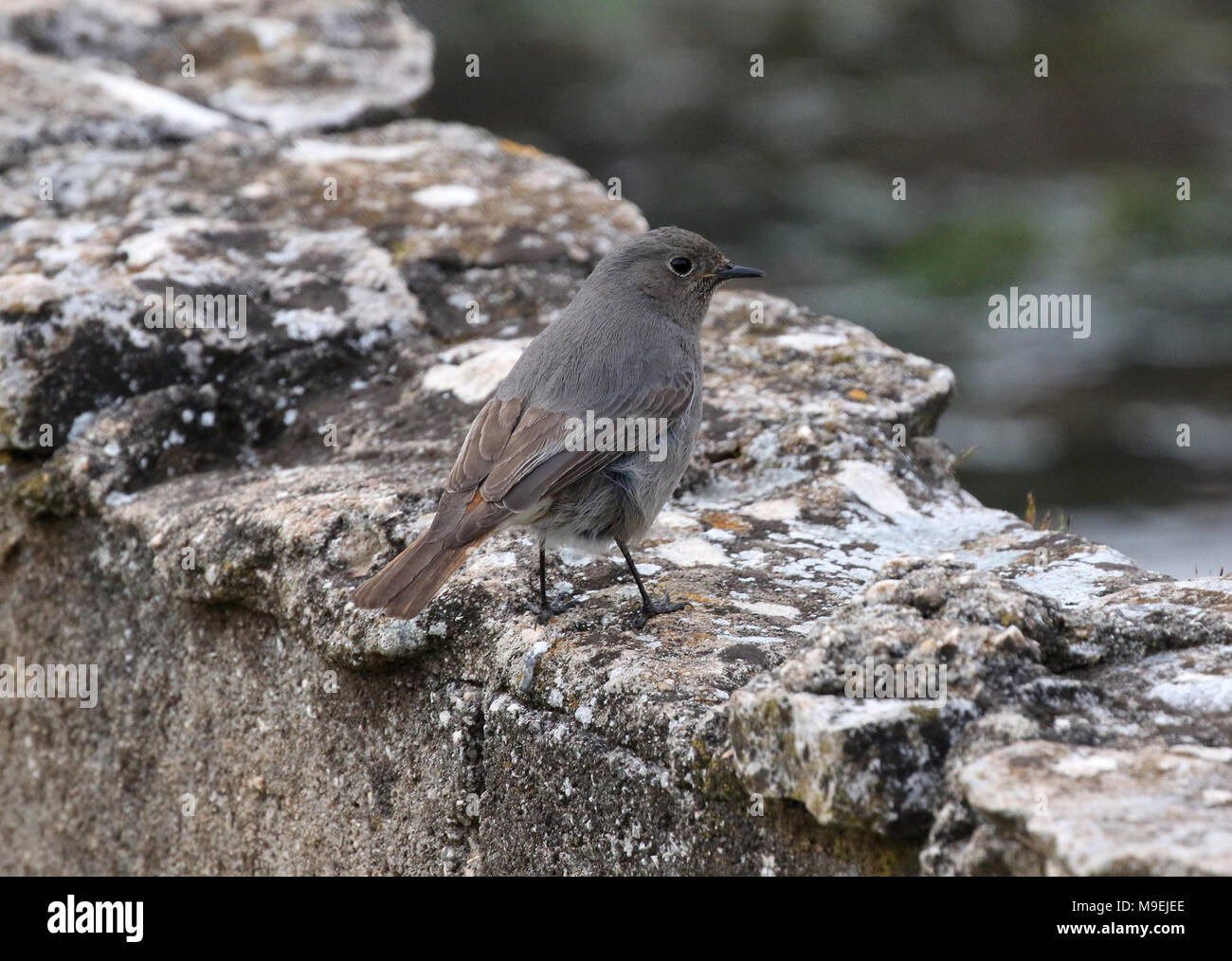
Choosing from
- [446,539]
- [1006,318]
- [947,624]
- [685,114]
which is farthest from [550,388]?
[685,114]

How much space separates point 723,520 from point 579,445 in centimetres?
58

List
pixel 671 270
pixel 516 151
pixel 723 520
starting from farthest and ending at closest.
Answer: pixel 516 151 → pixel 671 270 → pixel 723 520

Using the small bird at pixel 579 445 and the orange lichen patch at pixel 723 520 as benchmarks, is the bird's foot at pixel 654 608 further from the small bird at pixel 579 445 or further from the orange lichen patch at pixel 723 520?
the orange lichen patch at pixel 723 520

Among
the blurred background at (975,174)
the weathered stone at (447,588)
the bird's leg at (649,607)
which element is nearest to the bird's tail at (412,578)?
the weathered stone at (447,588)

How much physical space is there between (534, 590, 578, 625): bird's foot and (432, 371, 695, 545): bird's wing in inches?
9.5

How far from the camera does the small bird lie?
11.5ft

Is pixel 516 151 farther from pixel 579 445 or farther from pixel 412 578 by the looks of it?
pixel 412 578

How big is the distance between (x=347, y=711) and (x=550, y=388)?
1.07 metres

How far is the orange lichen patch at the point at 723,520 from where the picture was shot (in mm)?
4125

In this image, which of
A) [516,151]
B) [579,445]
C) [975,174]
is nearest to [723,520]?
[579,445]

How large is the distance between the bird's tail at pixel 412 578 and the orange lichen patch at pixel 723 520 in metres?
0.92

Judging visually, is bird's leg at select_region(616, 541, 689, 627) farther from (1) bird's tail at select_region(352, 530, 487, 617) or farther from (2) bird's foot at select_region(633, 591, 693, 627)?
(1) bird's tail at select_region(352, 530, 487, 617)

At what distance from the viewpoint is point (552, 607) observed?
11.9 ft
